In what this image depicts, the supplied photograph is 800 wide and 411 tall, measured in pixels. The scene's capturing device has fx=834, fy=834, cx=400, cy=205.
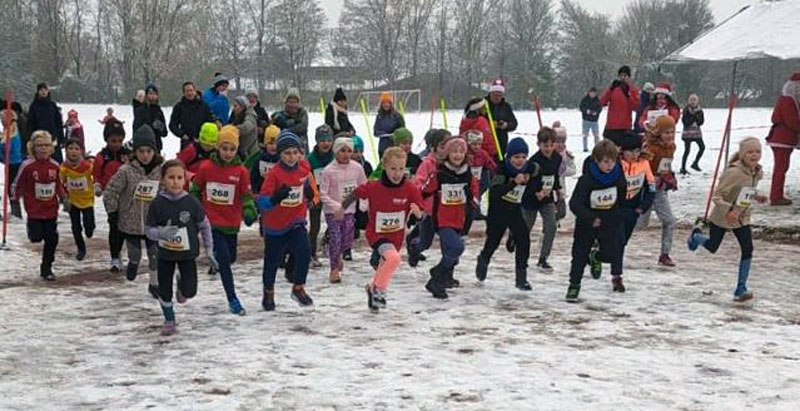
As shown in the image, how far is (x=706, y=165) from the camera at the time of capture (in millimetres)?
22281

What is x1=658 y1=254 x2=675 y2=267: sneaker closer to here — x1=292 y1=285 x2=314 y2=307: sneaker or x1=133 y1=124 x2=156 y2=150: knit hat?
x1=292 y1=285 x2=314 y2=307: sneaker

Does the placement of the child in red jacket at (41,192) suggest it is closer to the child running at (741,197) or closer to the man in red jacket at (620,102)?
the child running at (741,197)

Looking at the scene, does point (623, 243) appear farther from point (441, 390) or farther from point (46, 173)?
point (46, 173)

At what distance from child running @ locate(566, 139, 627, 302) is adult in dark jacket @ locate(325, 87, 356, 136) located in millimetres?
6030

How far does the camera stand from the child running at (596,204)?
8.06 meters

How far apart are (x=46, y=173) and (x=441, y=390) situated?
579cm

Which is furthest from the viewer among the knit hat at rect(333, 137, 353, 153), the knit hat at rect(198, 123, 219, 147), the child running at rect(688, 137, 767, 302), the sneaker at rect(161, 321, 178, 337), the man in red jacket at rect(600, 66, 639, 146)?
the man in red jacket at rect(600, 66, 639, 146)

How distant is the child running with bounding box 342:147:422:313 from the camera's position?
7594 millimetres

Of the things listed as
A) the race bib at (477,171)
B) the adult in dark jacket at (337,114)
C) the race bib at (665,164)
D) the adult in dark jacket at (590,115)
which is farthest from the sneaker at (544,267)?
the adult in dark jacket at (590,115)

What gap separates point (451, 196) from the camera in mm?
8148

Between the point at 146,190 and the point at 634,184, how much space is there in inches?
199

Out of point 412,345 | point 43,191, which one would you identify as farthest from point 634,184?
point 43,191

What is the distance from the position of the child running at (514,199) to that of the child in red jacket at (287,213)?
2022 mm

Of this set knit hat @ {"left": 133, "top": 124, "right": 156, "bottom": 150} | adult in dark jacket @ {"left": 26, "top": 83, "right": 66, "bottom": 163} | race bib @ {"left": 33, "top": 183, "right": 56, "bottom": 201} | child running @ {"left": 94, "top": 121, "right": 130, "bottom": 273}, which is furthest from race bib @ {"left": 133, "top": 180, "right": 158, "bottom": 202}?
adult in dark jacket @ {"left": 26, "top": 83, "right": 66, "bottom": 163}
